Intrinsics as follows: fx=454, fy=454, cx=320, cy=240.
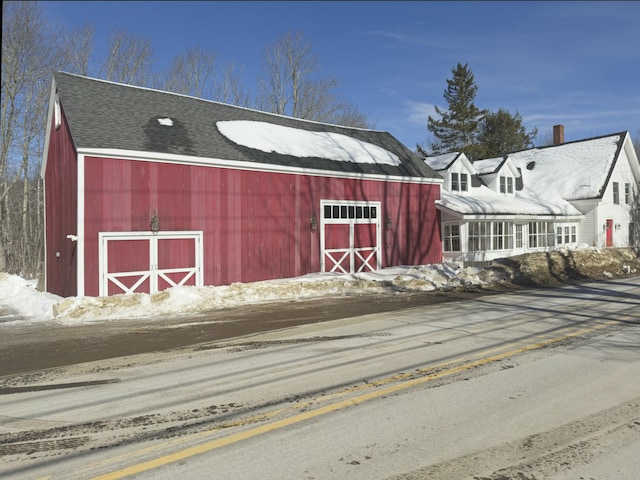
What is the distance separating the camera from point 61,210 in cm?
1452

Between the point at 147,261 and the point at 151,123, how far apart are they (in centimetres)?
491

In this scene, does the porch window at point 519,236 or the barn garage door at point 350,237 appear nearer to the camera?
the barn garage door at point 350,237

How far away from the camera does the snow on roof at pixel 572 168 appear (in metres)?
31.9

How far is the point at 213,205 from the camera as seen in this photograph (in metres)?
15.2

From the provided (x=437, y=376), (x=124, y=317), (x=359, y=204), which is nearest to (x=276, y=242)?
(x=359, y=204)

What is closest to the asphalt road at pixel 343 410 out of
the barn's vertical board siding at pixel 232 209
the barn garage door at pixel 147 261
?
the barn garage door at pixel 147 261

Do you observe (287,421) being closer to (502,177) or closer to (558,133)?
(502,177)

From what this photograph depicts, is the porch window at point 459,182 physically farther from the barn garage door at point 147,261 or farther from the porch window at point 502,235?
the barn garage door at point 147,261

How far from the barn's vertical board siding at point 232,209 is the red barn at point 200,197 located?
4 centimetres

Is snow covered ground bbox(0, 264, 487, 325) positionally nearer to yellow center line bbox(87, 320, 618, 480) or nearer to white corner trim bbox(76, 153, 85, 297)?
white corner trim bbox(76, 153, 85, 297)

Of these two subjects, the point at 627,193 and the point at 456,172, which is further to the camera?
the point at 627,193

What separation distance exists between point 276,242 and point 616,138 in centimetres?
2958

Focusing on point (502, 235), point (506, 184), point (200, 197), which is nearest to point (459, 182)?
point (502, 235)

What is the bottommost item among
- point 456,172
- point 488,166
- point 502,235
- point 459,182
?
point 502,235
